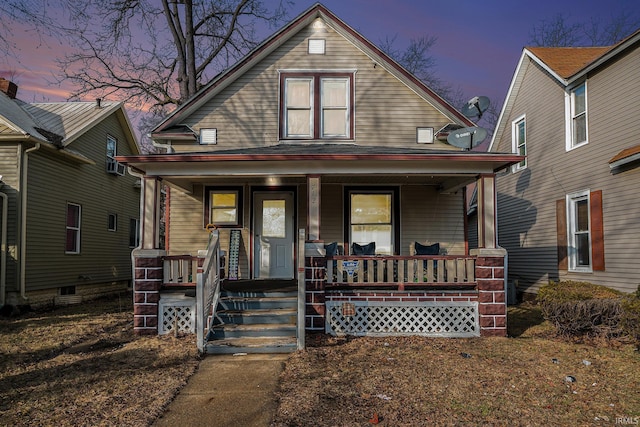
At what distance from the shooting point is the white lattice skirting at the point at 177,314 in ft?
24.8

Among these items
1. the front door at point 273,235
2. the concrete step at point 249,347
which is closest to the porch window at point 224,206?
the front door at point 273,235

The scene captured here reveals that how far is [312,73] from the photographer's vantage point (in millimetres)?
10078

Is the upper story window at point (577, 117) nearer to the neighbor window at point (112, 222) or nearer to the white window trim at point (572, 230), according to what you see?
the white window trim at point (572, 230)

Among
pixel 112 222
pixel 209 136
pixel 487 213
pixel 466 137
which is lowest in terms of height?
pixel 487 213

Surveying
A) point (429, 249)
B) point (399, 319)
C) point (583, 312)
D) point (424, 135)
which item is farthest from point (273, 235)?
point (583, 312)

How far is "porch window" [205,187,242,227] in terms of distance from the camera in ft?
32.8

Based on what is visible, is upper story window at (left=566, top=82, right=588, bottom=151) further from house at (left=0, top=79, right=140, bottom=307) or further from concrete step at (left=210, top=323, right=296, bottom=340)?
house at (left=0, top=79, right=140, bottom=307)

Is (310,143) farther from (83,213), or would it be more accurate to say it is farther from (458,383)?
(83,213)

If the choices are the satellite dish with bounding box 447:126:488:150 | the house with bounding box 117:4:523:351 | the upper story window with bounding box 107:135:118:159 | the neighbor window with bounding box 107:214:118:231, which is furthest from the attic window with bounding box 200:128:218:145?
the neighbor window with bounding box 107:214:118:231

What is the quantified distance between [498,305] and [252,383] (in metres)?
4.38

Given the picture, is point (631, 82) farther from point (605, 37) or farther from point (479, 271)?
point (605, 37)

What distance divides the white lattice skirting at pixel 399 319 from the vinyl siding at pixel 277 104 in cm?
390

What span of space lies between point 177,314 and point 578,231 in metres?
9.32

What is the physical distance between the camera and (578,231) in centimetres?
1071
